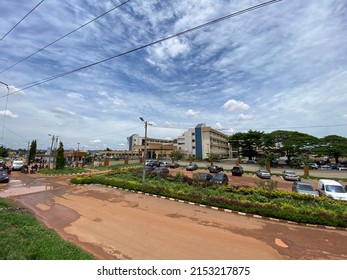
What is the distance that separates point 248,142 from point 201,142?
1603 centimetres

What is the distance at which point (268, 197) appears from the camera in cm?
1403

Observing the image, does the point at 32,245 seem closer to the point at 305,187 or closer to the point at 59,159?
the point at 305,187

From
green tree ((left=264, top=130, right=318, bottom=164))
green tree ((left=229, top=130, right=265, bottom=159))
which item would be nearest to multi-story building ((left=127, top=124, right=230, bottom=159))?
green tree ((left=229, top=130, right=265, bottom=159))

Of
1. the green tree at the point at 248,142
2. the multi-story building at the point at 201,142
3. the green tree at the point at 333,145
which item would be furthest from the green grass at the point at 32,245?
the multi-story building at the point at 201,142

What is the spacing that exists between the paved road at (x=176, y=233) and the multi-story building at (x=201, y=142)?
51.2 m

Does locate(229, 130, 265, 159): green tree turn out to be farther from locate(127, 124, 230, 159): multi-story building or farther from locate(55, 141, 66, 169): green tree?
locate(55, 141, 66, 169): green tree

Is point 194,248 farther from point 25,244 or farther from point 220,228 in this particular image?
point 25,244

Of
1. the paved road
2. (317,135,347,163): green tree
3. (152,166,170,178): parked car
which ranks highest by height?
(317,135,347,163): green tree

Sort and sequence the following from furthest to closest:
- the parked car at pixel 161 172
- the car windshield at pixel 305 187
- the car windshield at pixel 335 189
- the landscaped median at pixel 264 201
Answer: the parked car at pixel 161 172, the car windshield at pixel 305 187, the car windshield at pixel 335 189, the landscaped median at pixel 264 201

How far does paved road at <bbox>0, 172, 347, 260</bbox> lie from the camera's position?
6.42 metres

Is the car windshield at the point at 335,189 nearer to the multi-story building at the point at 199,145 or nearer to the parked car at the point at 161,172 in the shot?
the parked car at the point at 161,172

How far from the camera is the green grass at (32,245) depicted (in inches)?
209

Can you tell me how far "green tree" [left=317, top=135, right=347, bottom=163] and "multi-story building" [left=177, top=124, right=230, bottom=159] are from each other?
2908cm

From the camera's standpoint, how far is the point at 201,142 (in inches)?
2598
